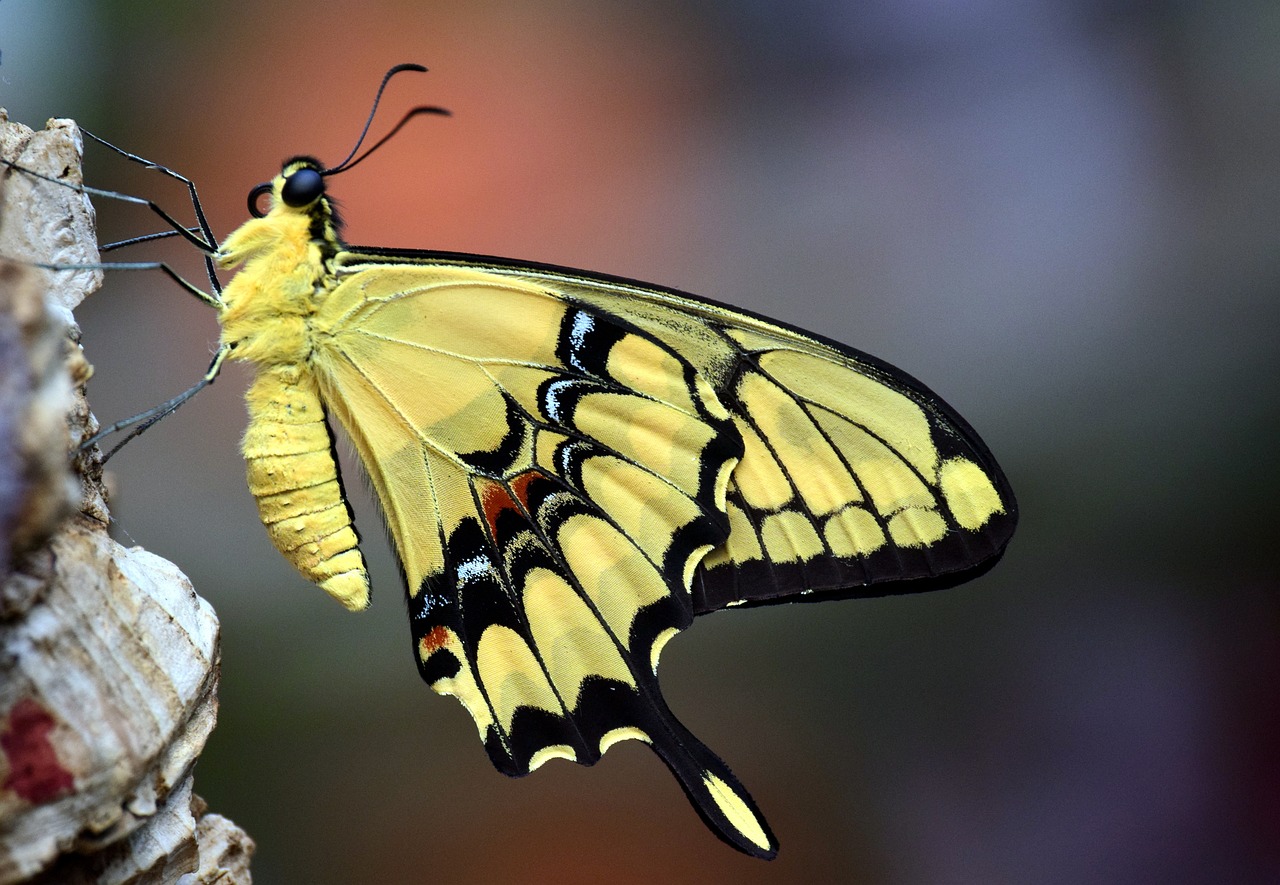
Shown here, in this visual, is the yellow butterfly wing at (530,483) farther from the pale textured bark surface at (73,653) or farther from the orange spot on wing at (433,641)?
the pale textured bark surface at (73,653)

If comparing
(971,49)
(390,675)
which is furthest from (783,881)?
(971,49)

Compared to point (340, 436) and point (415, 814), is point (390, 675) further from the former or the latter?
point (340, 436)

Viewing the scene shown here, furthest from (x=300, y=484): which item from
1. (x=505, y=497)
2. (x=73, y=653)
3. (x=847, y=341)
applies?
(x=847, y=341)

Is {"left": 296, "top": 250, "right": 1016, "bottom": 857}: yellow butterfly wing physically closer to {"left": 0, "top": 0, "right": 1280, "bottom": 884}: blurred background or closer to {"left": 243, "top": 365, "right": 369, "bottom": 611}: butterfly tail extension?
{"left": 243, "top": 365, "right": 369, "bottom": 611}: butterfly tail extension

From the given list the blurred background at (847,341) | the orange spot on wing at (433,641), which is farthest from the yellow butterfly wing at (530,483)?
the blurred background at (847,341)

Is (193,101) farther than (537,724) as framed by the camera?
Yes

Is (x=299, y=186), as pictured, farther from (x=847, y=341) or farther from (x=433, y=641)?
(x=847, y=341)
